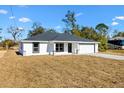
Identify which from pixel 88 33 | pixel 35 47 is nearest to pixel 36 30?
pixel 88 33

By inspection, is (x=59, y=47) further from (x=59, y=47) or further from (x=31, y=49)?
(x=31, y=49)

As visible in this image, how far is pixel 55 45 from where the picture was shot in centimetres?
2916

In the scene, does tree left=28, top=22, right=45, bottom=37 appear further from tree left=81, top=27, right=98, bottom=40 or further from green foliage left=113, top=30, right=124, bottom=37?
green foliage left=113, top=30, right=124, bottom=37

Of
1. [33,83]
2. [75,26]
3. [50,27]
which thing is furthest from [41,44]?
[50,27]

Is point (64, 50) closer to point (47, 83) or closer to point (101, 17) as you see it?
point (47, 83)

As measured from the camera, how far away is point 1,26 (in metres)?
51.0

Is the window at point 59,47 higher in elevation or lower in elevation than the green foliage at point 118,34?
lower

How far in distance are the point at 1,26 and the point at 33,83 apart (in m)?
43.2

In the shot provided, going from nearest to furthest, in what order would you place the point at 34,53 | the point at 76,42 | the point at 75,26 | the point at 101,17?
the point at 34,53, the point at 76,42, the point at 75,26, the point at 101,17

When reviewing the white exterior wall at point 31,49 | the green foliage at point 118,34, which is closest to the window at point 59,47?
the white exterior wall at point 31,49

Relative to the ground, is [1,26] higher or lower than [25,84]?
higher

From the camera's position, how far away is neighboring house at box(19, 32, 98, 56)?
28.0 metres

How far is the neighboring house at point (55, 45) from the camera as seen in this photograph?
91.8 ft

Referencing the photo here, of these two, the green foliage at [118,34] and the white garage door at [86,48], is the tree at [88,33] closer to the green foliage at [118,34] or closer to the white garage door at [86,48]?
the white garage door at [86,48]
